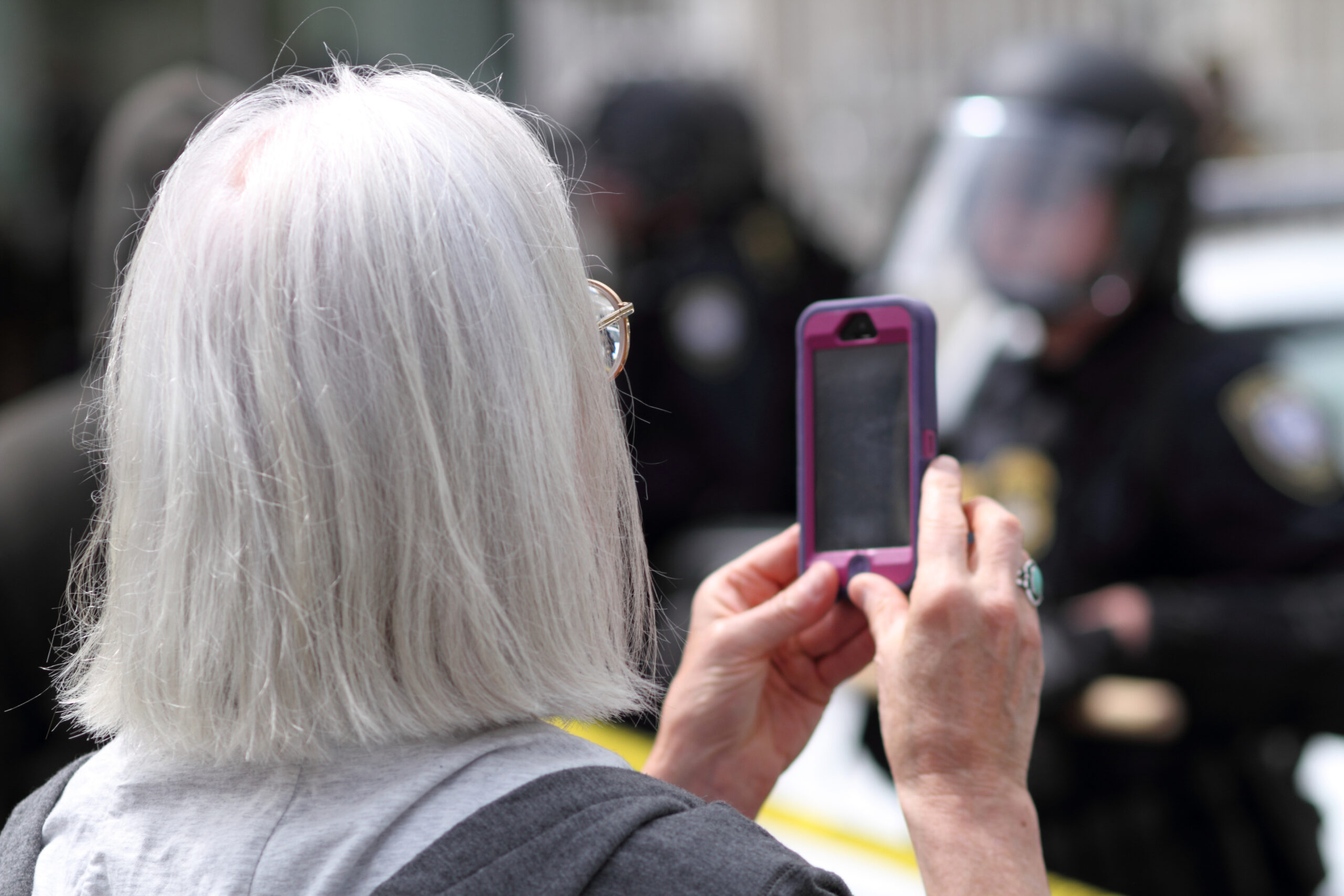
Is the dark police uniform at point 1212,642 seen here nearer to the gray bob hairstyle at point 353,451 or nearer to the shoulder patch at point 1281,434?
the shoulder patch at point 1281,434

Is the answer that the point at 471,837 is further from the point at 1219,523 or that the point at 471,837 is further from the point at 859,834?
the point at 1219,523

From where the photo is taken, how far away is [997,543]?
1196 mm

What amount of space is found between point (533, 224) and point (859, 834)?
162cm

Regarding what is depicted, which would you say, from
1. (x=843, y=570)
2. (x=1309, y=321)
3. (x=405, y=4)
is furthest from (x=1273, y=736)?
(x=405, y=4)

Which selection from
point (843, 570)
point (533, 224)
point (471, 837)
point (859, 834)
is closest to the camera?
point (471, 837)

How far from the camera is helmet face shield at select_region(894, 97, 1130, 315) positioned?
9.87 feet

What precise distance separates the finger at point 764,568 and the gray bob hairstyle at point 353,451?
38cm

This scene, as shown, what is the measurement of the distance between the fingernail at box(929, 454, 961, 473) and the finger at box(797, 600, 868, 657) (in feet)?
0.60

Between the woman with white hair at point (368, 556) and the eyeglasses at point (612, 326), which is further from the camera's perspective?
the eyeglasses at point (612, 326)

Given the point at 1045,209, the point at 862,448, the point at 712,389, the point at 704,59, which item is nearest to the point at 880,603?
the point at 862,448

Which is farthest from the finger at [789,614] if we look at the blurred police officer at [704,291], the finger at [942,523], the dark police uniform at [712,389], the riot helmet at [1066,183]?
the dark police uniform at [712,389]

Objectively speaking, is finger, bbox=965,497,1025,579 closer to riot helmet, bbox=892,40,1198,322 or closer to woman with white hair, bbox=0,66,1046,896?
woman with white hair, bbox=0,66,1046,896

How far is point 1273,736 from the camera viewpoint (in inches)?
104

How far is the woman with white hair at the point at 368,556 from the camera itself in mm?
958
